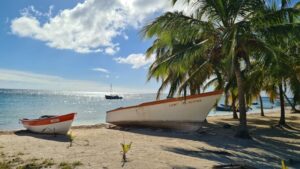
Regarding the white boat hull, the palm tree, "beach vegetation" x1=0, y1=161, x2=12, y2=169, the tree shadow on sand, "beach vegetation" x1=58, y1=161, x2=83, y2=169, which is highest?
the palm tree

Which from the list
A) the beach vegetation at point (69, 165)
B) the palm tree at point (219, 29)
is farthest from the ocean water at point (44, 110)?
the beach vegetation at point (69, 165)

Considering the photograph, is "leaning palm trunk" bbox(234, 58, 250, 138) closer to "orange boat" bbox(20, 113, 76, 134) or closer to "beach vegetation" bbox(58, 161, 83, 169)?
"orange boat" bbox(20, 113, 76, 134)

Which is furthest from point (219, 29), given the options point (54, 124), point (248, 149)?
point (54, 124)

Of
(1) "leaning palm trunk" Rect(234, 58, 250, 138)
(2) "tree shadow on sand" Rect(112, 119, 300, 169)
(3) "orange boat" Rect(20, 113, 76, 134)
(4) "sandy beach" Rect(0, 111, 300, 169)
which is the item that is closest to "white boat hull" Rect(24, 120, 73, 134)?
(3) "orange boat" Rect(20, 113, 76, 134)

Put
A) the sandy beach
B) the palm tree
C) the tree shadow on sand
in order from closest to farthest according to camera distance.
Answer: the sandy beach < the tree shadow on sand < the palm tree

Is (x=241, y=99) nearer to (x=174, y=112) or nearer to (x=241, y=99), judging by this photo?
(x=241, y=99)

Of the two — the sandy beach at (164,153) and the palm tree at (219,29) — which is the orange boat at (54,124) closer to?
the sandy beach at (164,153)

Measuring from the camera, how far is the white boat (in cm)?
1358

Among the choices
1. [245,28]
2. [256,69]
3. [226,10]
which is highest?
[226,10]

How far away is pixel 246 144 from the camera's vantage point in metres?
11.2

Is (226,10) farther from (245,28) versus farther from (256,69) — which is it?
(256,69)

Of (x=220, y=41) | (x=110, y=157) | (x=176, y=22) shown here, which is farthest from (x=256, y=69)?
(x=110, y=157)

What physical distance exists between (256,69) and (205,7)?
4.56 metres

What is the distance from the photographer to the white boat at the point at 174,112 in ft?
44.5
